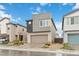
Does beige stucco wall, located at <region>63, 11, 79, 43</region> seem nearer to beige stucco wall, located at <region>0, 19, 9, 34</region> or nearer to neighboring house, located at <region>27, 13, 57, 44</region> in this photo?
neighboring house, located at <region>27, 13, 57, 44</region>

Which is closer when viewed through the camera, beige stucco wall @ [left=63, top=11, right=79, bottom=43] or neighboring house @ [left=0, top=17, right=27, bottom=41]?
beige stucco wall @ [left=63, top=11, right=79, bottom=43]

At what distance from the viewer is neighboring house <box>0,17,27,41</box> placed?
3.82m

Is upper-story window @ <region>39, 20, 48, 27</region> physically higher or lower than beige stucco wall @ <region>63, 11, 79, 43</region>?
higher

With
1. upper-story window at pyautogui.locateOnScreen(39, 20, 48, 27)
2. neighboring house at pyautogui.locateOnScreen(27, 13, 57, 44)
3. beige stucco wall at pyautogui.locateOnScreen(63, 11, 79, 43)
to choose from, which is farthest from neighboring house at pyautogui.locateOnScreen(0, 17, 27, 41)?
beige stucco wall at pyautogui.locateOnScreen(63, 11, 79, 43)

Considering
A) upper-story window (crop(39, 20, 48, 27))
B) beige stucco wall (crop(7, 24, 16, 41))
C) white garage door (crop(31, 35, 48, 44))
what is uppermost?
upper-story window (crop(39, 20, 48, 27))

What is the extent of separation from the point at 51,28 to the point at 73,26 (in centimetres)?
45

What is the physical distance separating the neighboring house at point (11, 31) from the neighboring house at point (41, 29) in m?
0.13

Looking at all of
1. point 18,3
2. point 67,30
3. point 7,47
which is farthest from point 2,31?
point 67,30

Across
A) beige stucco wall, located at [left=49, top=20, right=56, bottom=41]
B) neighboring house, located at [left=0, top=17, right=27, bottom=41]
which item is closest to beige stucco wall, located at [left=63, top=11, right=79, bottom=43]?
beige stucco wall, located at [left=49, top=20, right=56, bottom=41]

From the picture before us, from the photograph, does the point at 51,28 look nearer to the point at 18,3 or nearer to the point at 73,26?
the point at 73,26

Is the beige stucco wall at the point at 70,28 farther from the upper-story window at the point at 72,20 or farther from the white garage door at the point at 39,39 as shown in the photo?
the white garage door at the point at 39,39

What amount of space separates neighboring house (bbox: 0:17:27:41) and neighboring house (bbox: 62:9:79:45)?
86cm

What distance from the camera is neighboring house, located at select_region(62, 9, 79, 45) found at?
12.2 feet

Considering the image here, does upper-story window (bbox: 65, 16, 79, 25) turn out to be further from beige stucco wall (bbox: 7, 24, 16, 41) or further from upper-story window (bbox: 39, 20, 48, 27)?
beige stucco wall (bbox: 7, 24, 16, 41)
